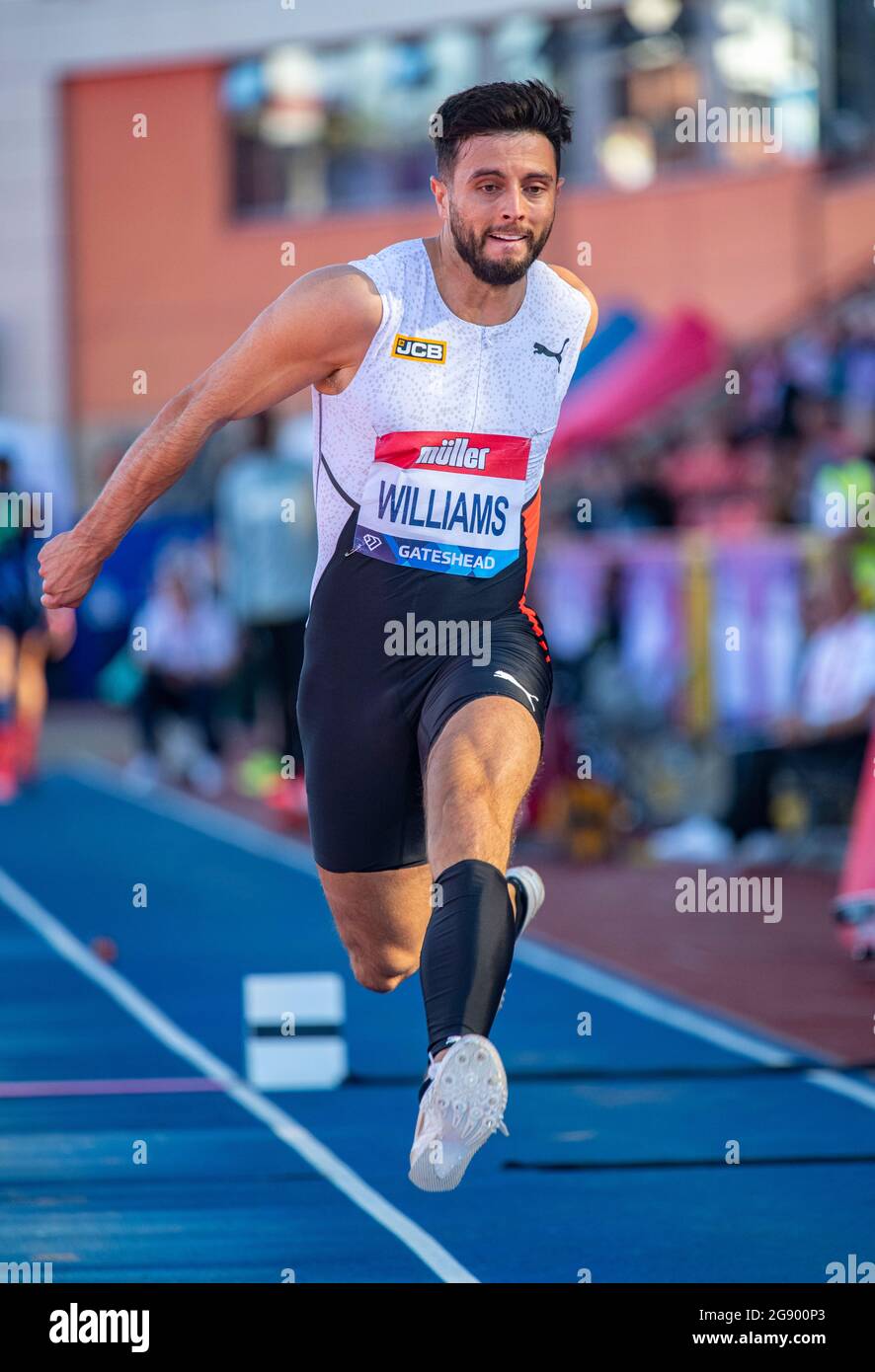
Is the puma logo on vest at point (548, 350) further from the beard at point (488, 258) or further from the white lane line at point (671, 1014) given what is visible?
the white lane line at point (671, 1014)

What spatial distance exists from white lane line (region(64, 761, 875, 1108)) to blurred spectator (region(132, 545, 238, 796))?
2.27 meters

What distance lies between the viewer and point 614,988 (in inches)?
347

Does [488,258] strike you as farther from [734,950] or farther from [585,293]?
[734,950]

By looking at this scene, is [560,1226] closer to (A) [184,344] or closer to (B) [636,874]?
(B) [636,874]

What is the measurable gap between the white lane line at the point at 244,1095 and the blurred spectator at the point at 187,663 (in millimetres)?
6158

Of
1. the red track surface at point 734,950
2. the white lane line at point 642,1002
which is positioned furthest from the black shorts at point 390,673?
the red track surface at point 734,950

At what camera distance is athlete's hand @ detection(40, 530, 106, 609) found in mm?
4629

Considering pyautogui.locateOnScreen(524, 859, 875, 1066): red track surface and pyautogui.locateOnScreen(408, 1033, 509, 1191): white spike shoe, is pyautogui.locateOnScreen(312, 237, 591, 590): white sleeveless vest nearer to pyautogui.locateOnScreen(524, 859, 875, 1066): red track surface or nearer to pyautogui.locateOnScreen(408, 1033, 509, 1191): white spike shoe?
pyautogui.locateOnScreen(408, 1033, 509, 1191): white spike shoe

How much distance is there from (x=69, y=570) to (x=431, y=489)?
2.55 ft

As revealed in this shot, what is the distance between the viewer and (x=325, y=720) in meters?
4.90

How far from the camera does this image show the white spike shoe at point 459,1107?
3.86 m
